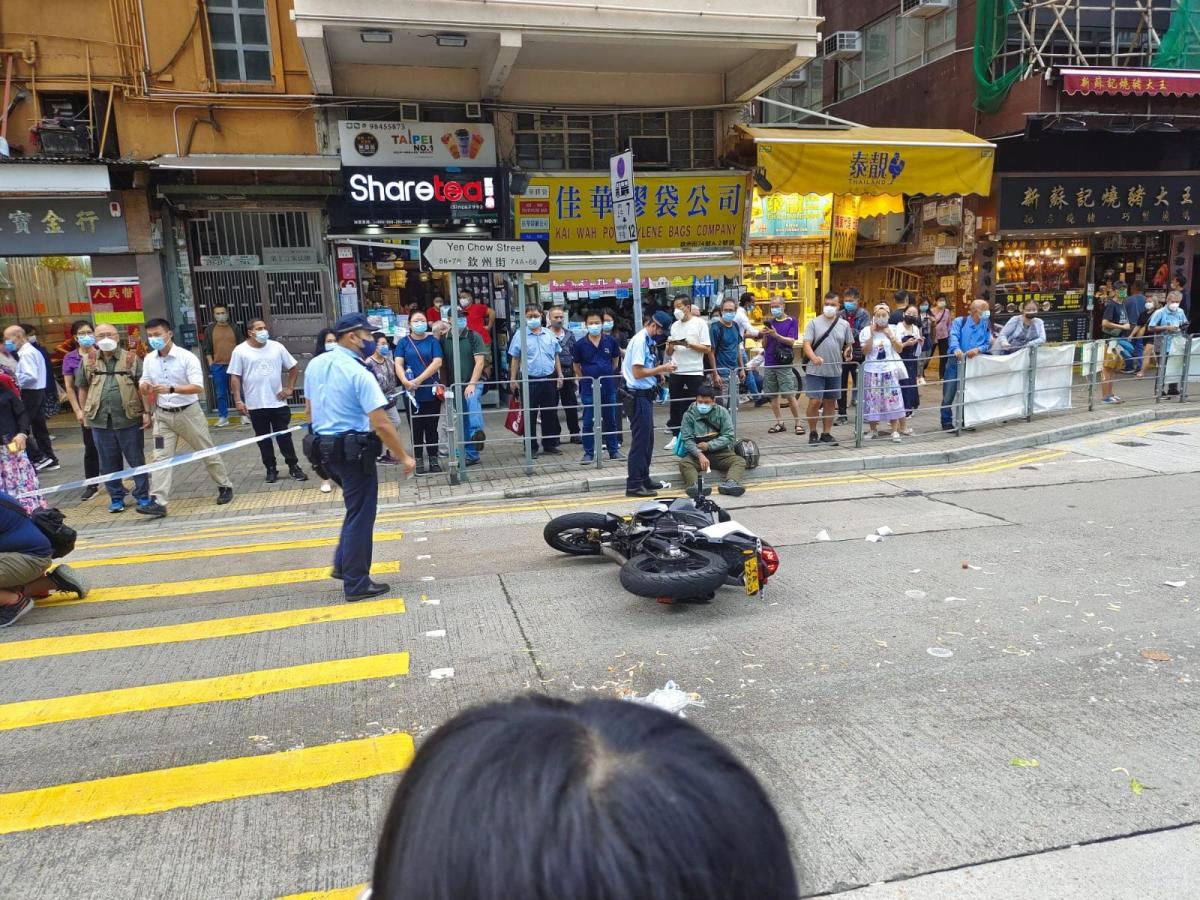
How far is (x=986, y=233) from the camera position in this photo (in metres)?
16.9

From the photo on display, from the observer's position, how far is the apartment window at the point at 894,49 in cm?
1773

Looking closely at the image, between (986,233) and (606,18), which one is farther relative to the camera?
(986,233)

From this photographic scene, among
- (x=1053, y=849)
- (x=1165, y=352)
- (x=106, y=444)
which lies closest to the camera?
(x=1053, y=849)

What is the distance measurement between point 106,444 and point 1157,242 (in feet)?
71.0

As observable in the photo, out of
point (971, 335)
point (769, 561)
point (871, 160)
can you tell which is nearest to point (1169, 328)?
point (971, 335)

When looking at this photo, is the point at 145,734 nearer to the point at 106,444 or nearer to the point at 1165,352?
the point at 106,444

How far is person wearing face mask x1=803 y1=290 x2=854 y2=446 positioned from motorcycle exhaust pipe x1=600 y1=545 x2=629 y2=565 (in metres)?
5.57

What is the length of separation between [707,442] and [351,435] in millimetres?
4398

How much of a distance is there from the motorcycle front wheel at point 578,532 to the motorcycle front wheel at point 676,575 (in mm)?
850

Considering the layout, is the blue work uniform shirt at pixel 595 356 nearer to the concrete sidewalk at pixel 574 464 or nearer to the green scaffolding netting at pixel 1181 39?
the concrete sidewalk at pixel 574 464

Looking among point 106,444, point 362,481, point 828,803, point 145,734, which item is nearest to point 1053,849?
point 828,803

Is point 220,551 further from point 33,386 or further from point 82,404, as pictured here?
point 33,386

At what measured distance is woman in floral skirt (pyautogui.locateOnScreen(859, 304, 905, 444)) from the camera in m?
10.8

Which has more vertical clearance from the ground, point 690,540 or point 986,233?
point 986,233
